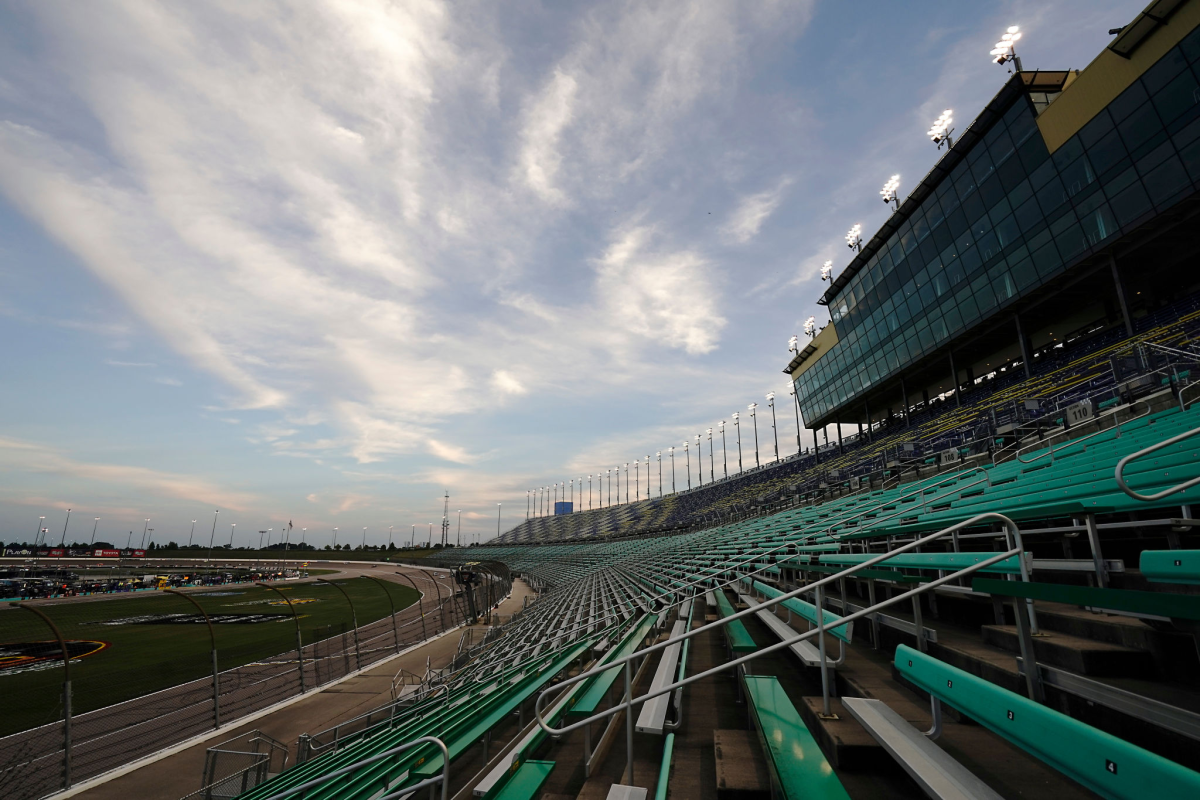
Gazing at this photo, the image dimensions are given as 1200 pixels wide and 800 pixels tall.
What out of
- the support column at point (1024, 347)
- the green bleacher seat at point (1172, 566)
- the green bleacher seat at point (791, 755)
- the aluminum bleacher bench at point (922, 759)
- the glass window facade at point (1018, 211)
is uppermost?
the glass window facade at point (1018, 211)

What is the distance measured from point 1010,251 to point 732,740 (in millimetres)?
25149

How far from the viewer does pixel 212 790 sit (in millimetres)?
6414

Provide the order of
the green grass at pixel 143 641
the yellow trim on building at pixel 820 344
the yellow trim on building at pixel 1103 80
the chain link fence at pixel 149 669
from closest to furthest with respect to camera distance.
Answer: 1. the chain link fence at pixel 149 669
2. the green grass at pixel 143 641
3. the yellow trim on building at pixel 1103 80
4. the yellow trim on building at pixel 820 344

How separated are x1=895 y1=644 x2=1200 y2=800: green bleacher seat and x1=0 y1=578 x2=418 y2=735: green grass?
16.2 m

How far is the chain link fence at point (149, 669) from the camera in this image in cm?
855

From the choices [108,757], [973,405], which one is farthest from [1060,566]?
[973,405]

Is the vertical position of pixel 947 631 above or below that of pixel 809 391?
below

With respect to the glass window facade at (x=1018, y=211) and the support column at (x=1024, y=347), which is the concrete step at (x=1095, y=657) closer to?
the glass window facade at (x=1018, y=211)

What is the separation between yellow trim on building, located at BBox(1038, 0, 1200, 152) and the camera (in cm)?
1498

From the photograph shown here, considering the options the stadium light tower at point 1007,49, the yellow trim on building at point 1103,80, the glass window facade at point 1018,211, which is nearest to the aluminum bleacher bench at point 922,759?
the glass window facade at point 1018,211

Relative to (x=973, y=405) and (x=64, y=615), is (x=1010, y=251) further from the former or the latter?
(x=64, y=615)

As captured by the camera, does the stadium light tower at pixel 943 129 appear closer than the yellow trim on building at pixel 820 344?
Yes

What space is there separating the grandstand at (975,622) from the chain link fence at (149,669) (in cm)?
352

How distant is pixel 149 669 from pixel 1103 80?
34.9 m
